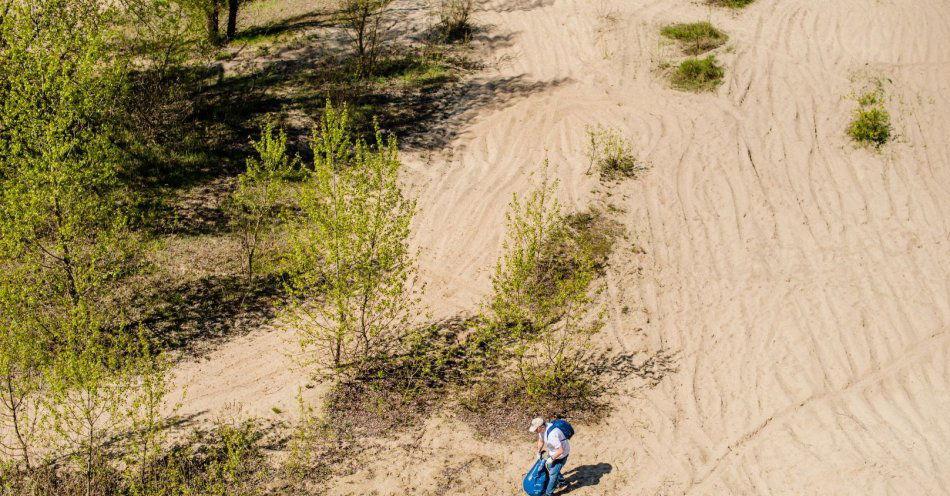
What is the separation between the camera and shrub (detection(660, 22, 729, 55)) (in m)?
25.4

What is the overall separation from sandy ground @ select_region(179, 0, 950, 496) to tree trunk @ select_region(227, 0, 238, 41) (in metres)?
9.26

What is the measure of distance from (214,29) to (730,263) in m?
19.6

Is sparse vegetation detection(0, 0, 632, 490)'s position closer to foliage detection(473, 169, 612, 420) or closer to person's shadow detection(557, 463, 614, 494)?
foliage detection(473, 169, 612, 420)

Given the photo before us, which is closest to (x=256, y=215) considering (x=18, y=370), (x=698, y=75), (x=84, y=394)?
(x=84, y=394)

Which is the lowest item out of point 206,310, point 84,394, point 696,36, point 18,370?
point 84,394

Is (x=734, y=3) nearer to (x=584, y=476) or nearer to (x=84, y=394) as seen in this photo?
(x=584, y=476)

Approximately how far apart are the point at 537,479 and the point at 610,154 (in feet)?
36.6

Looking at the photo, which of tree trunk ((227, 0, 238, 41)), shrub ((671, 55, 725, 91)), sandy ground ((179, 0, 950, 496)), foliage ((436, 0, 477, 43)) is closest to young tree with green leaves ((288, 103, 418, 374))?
sandy ground ((179, 0, 950, 496))

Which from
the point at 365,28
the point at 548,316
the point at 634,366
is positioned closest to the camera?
the point at 634,366

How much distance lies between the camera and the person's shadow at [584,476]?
13595 millimetres

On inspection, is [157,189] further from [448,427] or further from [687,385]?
[687,385]

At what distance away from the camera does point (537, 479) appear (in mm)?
13008

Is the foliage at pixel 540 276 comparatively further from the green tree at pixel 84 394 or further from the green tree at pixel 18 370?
the green tree at pixel 18 370

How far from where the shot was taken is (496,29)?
27750 millimetres
